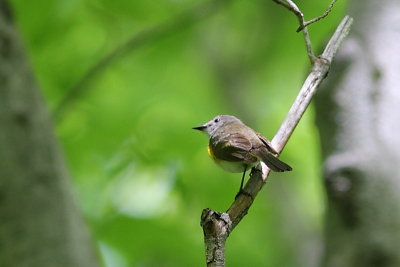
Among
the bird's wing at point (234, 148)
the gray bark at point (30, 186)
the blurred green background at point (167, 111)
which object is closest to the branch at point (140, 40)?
the blurred green background at point (167, 111)

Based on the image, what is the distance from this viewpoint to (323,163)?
3.19m

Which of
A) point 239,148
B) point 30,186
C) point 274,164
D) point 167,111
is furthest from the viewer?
point 167,111

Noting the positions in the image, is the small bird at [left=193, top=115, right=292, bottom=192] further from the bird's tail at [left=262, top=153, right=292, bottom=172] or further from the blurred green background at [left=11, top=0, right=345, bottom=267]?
the blurred green background at [left=11, top=0, right=345, bottom=267]

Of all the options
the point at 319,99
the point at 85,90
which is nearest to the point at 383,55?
the point at 319,99

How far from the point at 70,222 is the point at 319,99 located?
1419 mm

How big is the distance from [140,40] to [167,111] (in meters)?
0.77

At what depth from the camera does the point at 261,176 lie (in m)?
2.06

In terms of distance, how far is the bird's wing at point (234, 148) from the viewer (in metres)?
2.94

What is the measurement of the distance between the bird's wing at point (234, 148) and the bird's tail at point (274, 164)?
0.68ft

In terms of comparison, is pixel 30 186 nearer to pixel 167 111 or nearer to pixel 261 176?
pixel 261 176

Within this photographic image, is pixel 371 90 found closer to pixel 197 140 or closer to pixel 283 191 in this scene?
pixel 197 140

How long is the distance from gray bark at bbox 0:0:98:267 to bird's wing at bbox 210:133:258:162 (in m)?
0.75

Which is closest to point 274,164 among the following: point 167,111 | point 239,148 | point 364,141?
point 239,148

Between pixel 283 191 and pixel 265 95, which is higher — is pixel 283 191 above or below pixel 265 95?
below
